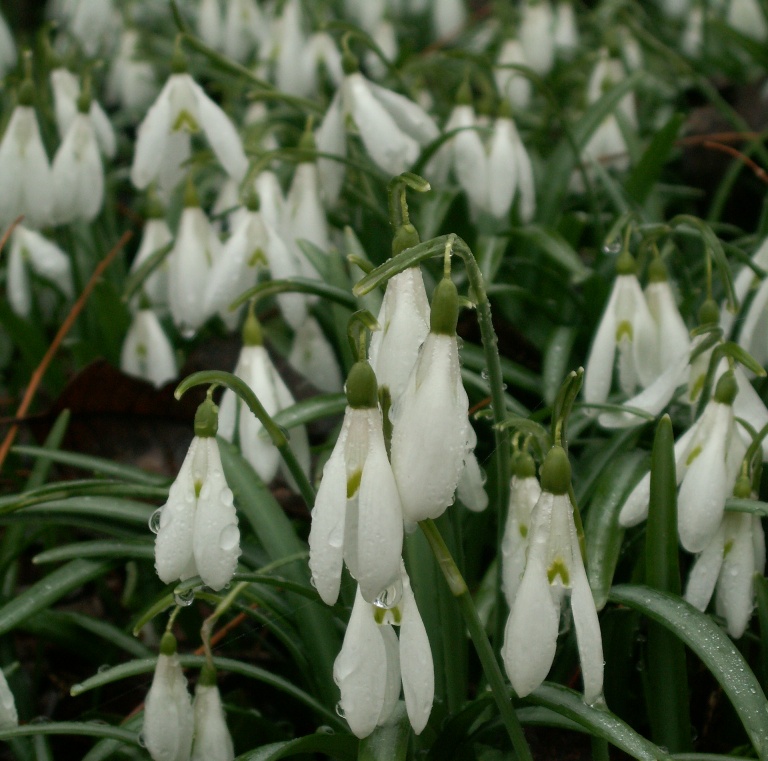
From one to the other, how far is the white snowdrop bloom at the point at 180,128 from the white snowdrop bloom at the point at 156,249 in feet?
0.83

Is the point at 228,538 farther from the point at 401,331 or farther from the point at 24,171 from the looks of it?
the point at 24,171

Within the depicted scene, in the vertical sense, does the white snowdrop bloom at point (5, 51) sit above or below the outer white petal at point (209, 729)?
above

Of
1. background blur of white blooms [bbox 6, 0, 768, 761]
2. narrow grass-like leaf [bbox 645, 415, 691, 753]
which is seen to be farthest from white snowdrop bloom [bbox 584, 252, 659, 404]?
narrow grass-like leaf [bbox 645, 415, 691, 753]

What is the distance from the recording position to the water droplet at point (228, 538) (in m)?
1.08

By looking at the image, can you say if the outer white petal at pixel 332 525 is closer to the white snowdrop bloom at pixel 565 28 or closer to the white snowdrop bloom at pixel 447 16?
the white snowdrop bloom at pixel 565 28

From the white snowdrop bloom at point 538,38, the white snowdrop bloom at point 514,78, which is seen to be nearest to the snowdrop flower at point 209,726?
the white snowdrop bloom at point 514,78

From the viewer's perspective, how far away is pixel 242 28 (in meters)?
3.52

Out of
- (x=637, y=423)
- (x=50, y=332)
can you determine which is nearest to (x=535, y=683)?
(x=637, y=423)

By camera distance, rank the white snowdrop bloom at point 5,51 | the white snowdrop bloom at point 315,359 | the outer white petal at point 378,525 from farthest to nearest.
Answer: the white snowdrop bloom at point 5,51
the white snowdrop bloom at point 315,359
the outer white petal at point 378,525

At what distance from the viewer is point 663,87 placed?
3.19 metres

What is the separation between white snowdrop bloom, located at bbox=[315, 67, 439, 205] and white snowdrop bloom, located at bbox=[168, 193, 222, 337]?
0.81ft

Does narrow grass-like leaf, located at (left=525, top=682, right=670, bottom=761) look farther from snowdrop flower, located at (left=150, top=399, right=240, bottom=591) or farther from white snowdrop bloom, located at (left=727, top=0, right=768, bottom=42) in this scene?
white snowdrop bloom, located at (left=727, top=0, right=768, bottom=42)

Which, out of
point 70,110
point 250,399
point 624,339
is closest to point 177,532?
point 250,399

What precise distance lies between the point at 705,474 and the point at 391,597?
0.46m
